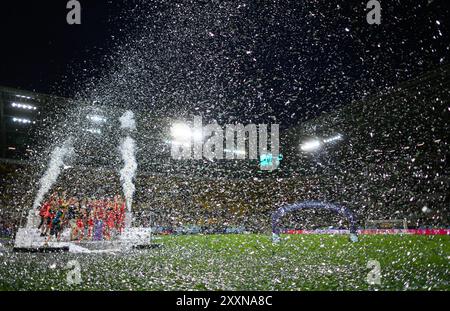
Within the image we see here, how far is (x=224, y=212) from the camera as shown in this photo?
102ft

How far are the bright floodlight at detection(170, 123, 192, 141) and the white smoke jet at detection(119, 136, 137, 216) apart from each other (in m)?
5.40

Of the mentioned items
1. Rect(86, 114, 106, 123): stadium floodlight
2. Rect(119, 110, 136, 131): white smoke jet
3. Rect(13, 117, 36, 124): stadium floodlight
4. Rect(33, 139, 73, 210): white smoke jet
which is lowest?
Rect(33, 139, 73, 210): white smoke jet

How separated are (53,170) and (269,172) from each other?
2264 cm

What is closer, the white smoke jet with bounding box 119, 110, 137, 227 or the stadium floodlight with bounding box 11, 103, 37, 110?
the stadium floodlight with bounding box 11, 103, 37, 110

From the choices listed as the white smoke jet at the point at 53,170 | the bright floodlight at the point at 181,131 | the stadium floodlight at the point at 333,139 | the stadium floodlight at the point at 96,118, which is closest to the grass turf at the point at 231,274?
the white smoke jet at the point at 53,170

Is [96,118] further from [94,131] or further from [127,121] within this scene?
[127,121]

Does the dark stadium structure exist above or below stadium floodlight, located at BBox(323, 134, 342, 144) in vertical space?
below

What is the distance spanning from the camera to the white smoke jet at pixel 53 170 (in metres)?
27.4

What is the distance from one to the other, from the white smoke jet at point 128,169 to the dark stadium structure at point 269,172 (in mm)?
925

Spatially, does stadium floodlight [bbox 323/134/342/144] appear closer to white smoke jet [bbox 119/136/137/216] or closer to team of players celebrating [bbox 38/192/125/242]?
white smoke jet [bbox 119/136/137/216]

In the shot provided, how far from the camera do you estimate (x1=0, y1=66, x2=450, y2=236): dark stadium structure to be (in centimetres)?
2358

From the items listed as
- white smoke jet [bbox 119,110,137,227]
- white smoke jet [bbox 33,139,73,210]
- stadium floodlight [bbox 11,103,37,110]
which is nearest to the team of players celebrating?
white smoke jet [bbox 119,110,137,227]

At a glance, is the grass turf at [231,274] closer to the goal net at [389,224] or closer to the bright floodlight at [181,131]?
the goal net at [389,224]

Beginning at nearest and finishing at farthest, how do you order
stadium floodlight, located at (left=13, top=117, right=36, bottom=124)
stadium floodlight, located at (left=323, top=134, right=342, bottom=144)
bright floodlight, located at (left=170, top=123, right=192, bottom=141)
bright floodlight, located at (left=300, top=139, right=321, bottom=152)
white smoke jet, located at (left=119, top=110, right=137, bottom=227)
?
stadium floodlight, located at (left=13, top=117, right=36, bottom=124), white smoke jet, located at (left=119, top=110, right=137, bottom=227), stadium floodlight, located at (left=323, top=134, right=342, bottom=144), bright floodlight, located at (left=170, top=123, right=192, bottom=141), bright floodlight, located at (left=300, top=139, right=321, bottom=152)
